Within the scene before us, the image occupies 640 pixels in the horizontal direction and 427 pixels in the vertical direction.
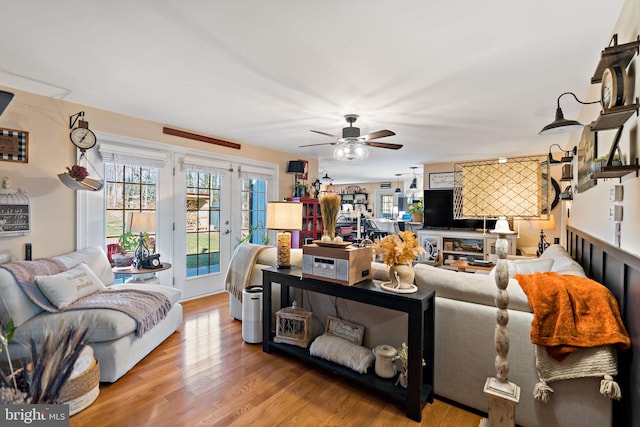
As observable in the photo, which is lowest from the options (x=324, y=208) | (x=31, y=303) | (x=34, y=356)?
(x=31, y=303)

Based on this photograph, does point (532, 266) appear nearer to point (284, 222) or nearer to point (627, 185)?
point (627, 185)

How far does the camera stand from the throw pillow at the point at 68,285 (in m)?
2.36

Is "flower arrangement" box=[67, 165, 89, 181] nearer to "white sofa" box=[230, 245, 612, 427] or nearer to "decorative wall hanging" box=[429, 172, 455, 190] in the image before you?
"white sofa" box=[230, 245, 612, 427]

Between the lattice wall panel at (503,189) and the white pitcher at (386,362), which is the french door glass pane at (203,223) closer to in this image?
the white pitcher at (386,362)

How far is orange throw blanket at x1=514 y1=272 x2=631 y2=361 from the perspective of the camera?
1.50m

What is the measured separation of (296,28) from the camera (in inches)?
73.1

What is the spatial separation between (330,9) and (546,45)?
1482 mm

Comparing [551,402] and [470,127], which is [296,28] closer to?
[551,402]

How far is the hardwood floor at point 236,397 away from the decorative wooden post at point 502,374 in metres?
0.32

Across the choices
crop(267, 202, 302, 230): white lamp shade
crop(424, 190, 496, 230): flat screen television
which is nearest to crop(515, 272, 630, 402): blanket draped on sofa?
crop(267, 202, 302, 230): white lamp shade

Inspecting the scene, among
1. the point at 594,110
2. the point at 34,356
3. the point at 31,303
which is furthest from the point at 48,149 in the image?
the point at 594,110

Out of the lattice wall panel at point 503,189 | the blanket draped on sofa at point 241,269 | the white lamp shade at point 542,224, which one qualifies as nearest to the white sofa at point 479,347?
the lattice wall panel at point 503,189

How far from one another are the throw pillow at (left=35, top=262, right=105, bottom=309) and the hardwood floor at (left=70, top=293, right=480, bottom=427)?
77cm

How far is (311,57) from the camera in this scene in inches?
86.1
